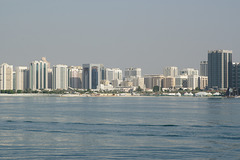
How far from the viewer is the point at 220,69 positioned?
177875 millimetres

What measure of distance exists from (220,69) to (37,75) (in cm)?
8361

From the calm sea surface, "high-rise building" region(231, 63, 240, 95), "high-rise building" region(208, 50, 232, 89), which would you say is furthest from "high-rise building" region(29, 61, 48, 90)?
the calm sea surface

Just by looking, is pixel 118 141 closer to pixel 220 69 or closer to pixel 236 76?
pixel 236 76

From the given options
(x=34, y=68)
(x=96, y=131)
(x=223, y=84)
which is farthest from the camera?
(x=34, y=68)

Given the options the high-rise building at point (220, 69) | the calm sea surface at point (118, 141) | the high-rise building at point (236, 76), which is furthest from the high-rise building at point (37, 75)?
the calm sea surface at point (118, 141)

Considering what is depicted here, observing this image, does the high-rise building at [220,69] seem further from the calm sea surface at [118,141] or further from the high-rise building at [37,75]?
the calm sea surface at [118,141]

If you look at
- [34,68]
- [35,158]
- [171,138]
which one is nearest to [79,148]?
[35,158]

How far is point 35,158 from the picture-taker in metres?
19.3

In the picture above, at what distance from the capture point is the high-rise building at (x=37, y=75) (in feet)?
641

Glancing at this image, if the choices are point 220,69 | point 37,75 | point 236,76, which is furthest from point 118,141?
point 37,75

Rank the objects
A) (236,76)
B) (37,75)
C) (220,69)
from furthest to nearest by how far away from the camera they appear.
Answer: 1. (37,75)
2. (220,69)
3. (236,76)

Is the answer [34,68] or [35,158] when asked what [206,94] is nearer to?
[34,68]

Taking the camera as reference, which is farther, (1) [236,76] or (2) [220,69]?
(2) [220,69]

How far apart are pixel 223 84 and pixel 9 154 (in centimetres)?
16408
